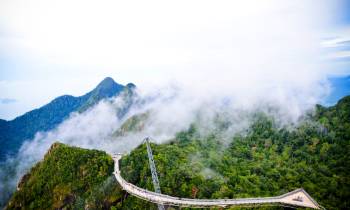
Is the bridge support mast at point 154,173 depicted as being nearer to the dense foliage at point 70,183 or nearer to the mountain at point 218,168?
the mountain at point 218,168

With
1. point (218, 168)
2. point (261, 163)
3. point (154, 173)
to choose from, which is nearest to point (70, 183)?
point (154, 173)

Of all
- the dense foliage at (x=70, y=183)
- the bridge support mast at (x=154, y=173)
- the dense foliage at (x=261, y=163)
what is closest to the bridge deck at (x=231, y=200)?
the bridge support mast at (x=154, y=173)

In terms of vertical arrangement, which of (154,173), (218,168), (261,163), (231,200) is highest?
(154,173)

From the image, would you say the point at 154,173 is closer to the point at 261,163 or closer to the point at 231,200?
the point at 231,200

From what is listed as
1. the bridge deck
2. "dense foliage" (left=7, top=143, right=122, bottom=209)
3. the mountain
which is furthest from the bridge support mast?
"dense foliage" (left=7, top=143, right=122, bottom=209)

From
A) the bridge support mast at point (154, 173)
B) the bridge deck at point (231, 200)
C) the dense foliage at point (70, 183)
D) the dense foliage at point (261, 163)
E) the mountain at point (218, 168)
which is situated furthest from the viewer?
the dense foliage at point (70, 183)

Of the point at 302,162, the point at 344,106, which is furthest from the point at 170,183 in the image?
the point at 344,106
